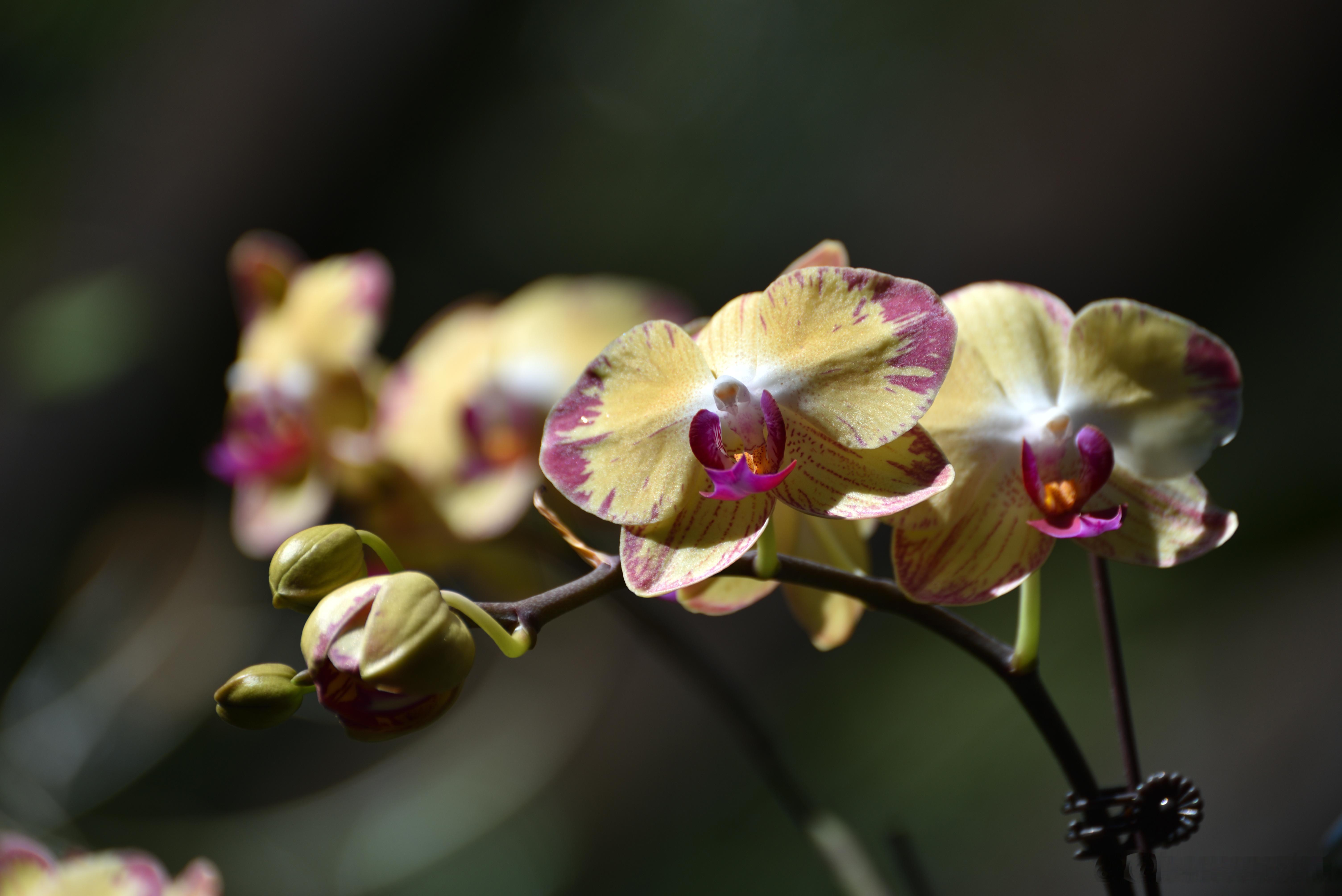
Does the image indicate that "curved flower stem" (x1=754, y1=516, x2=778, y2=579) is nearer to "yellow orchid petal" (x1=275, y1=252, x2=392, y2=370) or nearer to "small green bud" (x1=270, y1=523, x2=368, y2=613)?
"small green bud" (x1=270, y1=523, x2=368, y2=613)

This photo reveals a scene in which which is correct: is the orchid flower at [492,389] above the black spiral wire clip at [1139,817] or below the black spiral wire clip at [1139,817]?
below

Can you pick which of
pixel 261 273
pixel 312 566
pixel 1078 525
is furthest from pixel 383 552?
pixel 261 273

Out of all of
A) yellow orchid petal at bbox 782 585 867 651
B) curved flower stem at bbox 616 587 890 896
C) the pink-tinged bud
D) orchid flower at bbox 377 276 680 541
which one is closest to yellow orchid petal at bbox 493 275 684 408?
orchid flower at bbox 377 276 680 541

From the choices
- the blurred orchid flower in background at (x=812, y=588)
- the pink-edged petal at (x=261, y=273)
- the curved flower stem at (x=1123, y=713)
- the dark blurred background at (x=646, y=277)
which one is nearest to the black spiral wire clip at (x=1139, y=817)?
the curved flower stem at (x=1123, y=713)

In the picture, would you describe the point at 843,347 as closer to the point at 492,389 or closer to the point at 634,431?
the point at 634,431

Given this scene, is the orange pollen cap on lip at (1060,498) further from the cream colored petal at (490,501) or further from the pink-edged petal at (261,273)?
the pink-edged petal at (261,273)

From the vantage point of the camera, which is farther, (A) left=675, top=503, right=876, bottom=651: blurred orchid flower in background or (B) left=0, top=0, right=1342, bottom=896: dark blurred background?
(B) left=0, top=0, right=1342, bottom=896: dark blurred background
